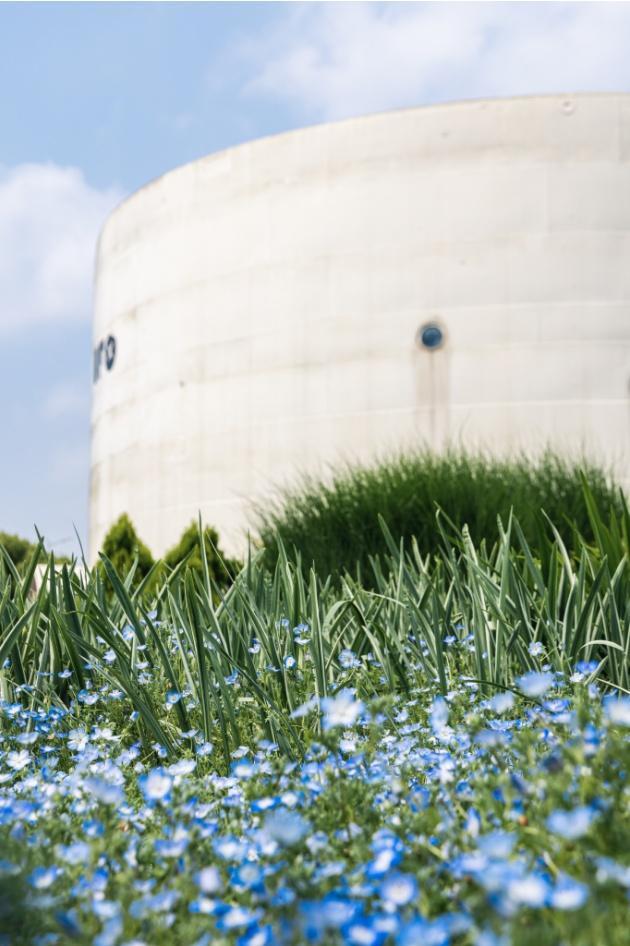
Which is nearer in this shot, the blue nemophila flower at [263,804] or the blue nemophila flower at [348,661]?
the blue nemophila flower at [263,804]

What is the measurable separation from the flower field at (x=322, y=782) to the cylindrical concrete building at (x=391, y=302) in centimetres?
926

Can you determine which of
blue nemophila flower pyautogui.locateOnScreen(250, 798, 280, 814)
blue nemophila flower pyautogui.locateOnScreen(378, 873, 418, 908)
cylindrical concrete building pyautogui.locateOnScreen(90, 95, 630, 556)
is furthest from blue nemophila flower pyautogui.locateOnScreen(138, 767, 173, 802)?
cylindrical concrete building pyautogui.locateOnScreen(90, 95, 630, 556)

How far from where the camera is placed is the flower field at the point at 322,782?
135 centimetres

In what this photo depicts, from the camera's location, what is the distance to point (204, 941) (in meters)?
1.31

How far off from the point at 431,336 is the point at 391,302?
72cm

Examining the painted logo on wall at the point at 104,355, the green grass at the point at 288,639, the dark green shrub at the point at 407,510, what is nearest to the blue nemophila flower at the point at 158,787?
the green grass at the point at 288,639

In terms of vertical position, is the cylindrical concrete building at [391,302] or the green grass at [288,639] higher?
the cylindrical concrete building at [391,302]

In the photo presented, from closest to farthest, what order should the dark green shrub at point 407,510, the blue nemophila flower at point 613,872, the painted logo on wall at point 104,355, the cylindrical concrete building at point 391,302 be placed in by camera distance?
the blue nemophila flower at point 613,872 < the dark green shrub at point 407,510 < the cylindrical concrete building at point 391,302 < the painted logo on wall at point 104,355

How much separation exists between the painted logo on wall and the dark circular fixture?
561 centimetres

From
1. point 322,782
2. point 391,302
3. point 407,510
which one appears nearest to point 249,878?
point 322,782

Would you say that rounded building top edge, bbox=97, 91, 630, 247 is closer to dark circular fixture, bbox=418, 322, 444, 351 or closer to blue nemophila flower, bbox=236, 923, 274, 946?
dark circular fixture, bbox=418, 322, 444, 351

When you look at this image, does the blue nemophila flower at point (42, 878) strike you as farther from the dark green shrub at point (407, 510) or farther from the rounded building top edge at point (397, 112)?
the rounded building top edge at point (397, 112)

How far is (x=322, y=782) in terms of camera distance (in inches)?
74.0

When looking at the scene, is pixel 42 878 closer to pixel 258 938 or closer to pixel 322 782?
pixel 258 938
